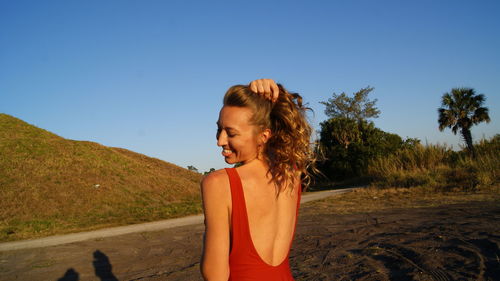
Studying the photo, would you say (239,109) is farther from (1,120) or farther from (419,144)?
(1,120)

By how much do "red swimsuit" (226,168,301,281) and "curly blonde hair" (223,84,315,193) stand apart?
10.9 inches

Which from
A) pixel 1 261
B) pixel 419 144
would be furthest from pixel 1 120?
pixel 419 144

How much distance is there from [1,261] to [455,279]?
7981mm

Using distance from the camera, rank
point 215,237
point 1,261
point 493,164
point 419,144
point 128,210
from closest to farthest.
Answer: point 215,237, point 1,261, point 493,164, point 419,144, point 128,210

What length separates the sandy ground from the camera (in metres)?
4.34

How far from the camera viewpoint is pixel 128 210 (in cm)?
1839

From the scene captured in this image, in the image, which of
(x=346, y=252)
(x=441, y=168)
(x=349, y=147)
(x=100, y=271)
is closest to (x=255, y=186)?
(x=346, y=252)

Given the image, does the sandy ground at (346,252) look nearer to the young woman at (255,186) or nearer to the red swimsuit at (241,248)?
the young woman at (255,186)

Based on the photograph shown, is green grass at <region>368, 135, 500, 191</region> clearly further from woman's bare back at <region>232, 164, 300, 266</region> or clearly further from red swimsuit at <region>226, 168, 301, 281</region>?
red swimsuit at <region>226, 168, 301, 281</region>

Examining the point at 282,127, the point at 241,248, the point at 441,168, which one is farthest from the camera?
the point at 441,168

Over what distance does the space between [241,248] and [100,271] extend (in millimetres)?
5478

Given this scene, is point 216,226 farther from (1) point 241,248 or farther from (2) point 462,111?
(2) point 462,111

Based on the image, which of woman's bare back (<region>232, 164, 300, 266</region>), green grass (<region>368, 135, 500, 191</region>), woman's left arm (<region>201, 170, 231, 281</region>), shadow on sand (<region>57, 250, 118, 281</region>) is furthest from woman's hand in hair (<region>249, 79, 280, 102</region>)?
green grass (<region>368, 135, 500, 191</region>)

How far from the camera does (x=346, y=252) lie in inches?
213
